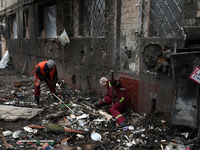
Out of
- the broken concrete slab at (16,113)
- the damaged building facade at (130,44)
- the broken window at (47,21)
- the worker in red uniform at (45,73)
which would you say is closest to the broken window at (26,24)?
the broken window at (47,21)

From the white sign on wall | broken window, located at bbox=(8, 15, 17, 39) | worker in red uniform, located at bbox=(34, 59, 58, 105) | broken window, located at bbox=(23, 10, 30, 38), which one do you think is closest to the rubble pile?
→ worker in red uniform, located at bbox=(34, 59, 58, 105)

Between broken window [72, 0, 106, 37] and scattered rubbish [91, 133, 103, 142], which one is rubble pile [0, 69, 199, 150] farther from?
broken window [72, 0, 106, 37]

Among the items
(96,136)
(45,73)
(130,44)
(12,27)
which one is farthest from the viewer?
(12,27)

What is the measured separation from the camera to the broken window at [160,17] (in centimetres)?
414

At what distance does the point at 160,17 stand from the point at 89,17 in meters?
2.88

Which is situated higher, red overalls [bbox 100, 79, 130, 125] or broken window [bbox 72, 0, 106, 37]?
broken window [bbox 72, 0, 106, 37]

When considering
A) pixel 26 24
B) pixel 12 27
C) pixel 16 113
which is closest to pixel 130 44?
pixel 16 113

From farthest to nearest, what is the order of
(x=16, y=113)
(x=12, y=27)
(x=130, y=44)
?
(x=12, y=27) → (x=130, y=44) → (x=16, y=113)

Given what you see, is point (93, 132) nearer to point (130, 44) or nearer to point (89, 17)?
point (130, 44)

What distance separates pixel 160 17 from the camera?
176 inches

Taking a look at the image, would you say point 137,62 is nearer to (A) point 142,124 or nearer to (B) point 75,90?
(A) point 142,124

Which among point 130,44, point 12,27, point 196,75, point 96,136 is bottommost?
point 96,136

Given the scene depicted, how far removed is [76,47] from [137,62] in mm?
2891

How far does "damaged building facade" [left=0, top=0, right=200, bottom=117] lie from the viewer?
3.97m
